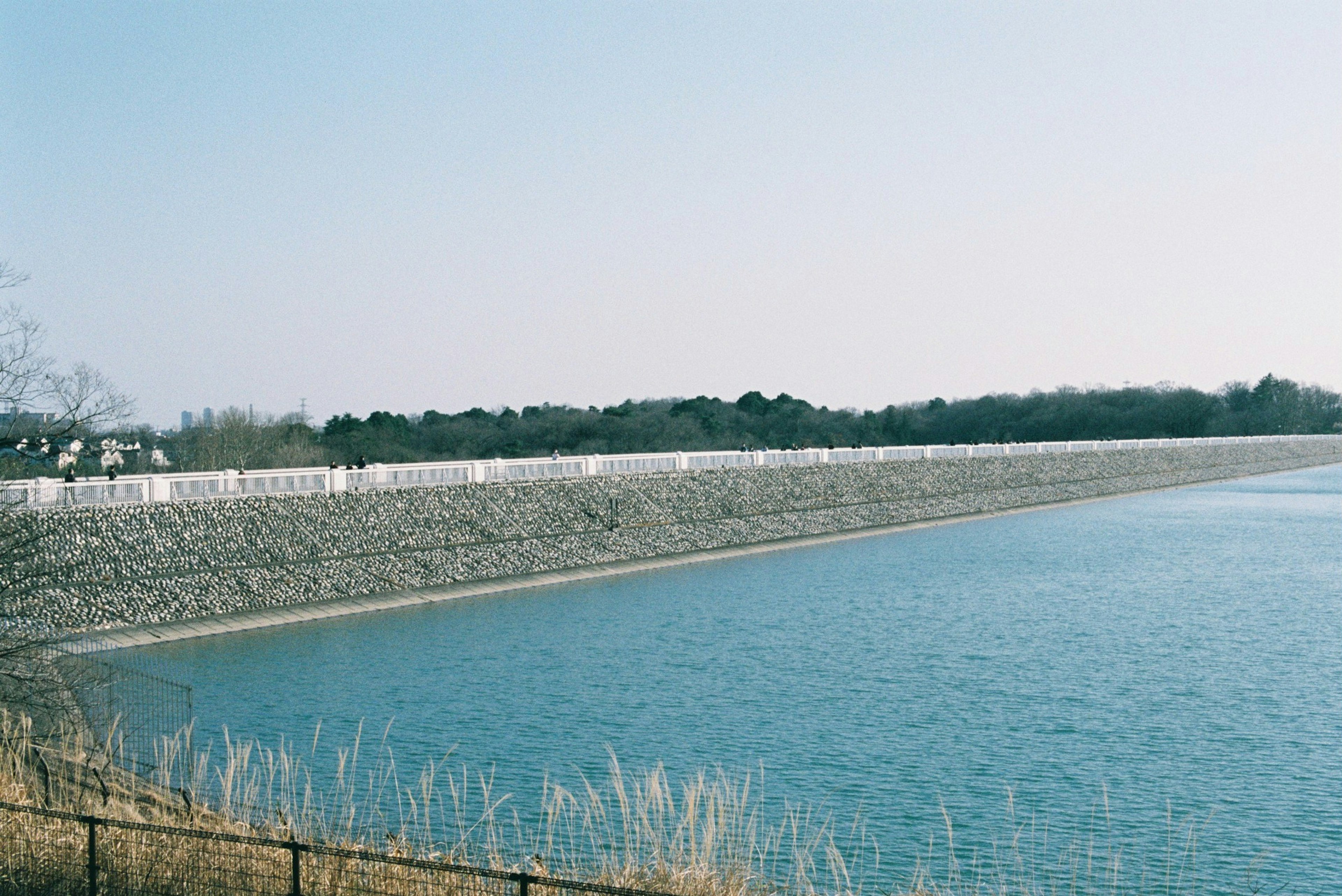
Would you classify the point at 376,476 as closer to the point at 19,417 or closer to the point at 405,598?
the point at 405,598

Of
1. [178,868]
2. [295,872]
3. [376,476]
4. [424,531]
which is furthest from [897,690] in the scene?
[376,476]

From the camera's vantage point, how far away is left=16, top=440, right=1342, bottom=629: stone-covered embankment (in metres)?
27.6

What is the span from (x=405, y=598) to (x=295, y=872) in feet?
85.0

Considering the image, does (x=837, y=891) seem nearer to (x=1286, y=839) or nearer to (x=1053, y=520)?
(x=1286, y=839)

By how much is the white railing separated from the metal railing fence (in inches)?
346

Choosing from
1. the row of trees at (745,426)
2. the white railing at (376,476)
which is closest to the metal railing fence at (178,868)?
the white railing at (376,476)

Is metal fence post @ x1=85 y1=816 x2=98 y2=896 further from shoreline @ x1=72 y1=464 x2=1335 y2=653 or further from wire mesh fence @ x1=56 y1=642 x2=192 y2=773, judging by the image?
shoreline @ x1=72 y1=464 x2=1335 y2=653

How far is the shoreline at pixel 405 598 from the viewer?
26375 millimetres

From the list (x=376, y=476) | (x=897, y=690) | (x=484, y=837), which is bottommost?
(x=897, y=690)

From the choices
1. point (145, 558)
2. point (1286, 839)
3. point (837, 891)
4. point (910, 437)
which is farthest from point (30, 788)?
point (910, 437)

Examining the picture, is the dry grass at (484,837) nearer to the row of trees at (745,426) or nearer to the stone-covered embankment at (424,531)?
the stone-covered embankment at (424,531)

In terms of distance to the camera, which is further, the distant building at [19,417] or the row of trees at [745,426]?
the row of trees at [745,426]

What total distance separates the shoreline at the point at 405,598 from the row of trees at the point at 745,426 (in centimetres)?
2542

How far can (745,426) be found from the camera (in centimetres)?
12862
